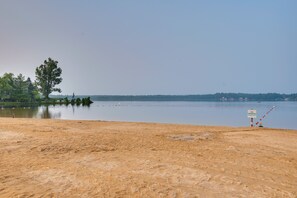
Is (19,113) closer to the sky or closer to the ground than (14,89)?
closer to the ground

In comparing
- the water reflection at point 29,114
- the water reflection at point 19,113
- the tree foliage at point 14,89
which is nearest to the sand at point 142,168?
the water reflection at point 29,114

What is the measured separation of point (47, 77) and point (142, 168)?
107m

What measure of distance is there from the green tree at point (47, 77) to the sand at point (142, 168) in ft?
323

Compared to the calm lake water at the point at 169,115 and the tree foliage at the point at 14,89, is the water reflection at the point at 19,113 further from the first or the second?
the tree foliage at the point at 14,89

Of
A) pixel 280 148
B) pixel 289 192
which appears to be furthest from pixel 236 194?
pixel 280 148

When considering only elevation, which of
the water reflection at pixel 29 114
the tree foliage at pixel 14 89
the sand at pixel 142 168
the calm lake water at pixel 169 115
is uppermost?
the tree foliage at pixel 14 89

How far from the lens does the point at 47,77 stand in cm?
10538

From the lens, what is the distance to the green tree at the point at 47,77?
104463mm

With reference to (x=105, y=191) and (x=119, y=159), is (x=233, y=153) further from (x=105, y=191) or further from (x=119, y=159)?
(x=105, y=191)

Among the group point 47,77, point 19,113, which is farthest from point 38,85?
point 19,113

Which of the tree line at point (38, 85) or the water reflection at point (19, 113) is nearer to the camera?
the water reflection at point (19, 113)

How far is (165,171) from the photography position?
8180mm

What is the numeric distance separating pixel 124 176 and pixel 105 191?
1.33m

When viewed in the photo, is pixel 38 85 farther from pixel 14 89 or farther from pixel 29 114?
pixel 29 114
